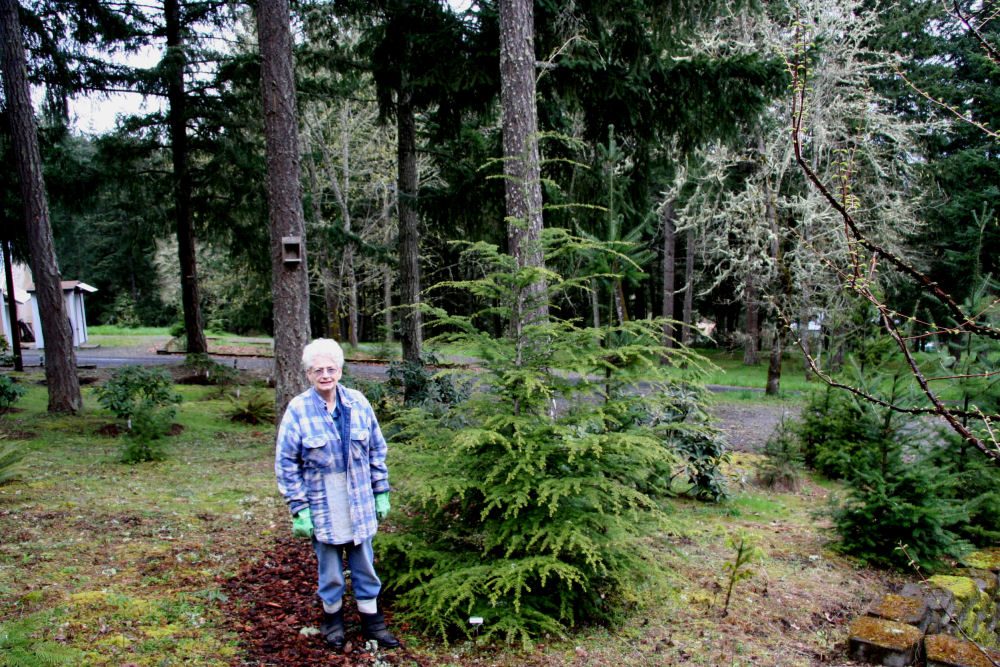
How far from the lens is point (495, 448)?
4.18 m

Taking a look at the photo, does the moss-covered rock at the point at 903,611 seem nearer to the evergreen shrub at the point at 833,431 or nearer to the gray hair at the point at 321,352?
the evergreen shrub at the point at 833,431

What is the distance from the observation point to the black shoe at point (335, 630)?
371 centimetres

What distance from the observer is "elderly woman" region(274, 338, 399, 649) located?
11.8 ft

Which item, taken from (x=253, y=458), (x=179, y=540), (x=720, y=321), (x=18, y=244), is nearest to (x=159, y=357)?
(x=18, y=244)

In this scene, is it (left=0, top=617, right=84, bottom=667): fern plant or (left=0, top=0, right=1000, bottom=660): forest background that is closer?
(left=0, top=617, right=84, bottom=667): fern plant

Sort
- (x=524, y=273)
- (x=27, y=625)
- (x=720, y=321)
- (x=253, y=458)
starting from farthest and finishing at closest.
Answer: (x=720, y=321) → (x=253, y=458) → (x=524, y=273) → (x=27, y=625)

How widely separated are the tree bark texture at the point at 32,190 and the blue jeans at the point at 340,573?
358 inches

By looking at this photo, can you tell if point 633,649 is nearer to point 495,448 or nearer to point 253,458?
point 495,448

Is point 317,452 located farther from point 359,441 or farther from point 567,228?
point 567,228

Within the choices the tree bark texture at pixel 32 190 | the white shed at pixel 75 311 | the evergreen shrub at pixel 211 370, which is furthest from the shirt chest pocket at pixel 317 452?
the white shed at pixel 75 311

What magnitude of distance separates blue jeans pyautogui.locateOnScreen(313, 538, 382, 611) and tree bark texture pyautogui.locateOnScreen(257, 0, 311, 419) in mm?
4240

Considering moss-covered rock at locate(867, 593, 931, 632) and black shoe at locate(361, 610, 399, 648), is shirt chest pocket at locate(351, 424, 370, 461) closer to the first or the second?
black shoe at locate(361, 610, 399, 648)

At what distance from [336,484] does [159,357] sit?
23681 mm

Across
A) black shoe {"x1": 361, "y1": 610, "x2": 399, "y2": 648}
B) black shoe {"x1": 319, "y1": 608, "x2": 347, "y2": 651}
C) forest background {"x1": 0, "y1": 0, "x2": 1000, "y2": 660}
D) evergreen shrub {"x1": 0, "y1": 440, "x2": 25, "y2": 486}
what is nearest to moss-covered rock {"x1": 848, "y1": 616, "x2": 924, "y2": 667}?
forest background {"x1": 0, "y1": 0, "x2": 1000, "y2": 660}
